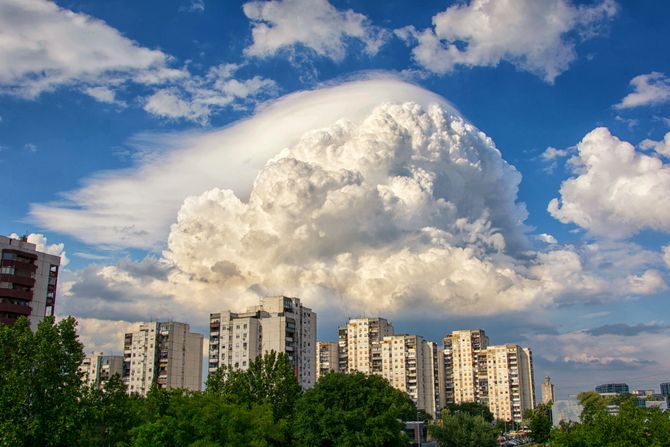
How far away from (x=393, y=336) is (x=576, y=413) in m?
70.0

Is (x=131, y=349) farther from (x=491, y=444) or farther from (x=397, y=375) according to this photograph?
(x=491, y=444)

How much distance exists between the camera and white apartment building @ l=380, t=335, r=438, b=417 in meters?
156

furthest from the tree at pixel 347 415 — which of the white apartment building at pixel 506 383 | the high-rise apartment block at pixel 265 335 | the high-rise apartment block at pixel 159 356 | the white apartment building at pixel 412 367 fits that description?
the white apartment building at pixel 506 383

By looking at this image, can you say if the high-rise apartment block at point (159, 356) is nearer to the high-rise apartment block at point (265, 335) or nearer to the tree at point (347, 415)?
the high-rise apartment block at point (265, 335)

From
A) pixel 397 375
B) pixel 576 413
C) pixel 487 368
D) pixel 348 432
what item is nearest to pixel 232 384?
pixel 348 432

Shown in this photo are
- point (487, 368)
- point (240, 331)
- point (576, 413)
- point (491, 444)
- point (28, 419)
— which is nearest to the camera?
point (28, 419)

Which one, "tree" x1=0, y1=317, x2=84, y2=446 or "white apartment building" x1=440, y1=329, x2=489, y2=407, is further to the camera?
"white apartment building" x1=440, y1=329, x2=489, y2=407

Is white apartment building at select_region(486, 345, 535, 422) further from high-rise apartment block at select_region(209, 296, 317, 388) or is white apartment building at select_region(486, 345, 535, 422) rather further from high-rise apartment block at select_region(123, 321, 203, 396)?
high-rise apartment block at select_region(123, 321, 203, 396)

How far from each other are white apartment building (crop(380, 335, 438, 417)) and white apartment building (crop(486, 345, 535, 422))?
53.6ft

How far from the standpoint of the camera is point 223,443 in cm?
4178

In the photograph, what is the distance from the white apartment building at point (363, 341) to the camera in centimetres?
16412

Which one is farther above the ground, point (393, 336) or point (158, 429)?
point (393, 336)

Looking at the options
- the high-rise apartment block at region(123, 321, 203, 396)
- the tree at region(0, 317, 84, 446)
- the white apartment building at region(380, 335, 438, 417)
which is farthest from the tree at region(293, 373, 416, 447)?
the white apartment building at region(380, 335, 438, 417)

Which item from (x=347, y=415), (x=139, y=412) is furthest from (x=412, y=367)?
(x=139, y=412)
